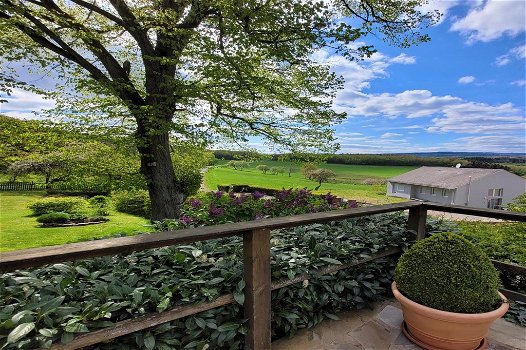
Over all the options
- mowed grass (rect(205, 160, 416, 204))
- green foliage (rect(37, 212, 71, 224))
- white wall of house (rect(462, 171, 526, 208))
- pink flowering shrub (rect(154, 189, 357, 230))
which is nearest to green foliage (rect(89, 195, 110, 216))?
green foliage (rect(37, 212, 71, 224))

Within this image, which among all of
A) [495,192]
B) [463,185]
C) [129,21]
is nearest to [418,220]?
[129,21]

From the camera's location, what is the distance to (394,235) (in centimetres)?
289

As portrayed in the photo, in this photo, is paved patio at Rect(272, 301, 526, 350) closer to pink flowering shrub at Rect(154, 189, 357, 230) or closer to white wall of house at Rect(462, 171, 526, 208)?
pink flowering shrub at Rect(154, 189, 357, 230)

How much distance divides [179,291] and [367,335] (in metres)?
1.42

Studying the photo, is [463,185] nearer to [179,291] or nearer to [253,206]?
[253,206]

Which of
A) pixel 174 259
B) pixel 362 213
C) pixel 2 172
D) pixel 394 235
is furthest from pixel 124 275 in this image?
pixel 2 172

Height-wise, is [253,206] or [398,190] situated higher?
[253,206]

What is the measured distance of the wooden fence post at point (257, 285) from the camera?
1.75m

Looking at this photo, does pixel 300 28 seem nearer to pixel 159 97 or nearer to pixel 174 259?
pixel 159 97

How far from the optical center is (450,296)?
6.35 feet

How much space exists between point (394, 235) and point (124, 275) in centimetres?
236

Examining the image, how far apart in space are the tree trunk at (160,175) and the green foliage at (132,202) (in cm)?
954

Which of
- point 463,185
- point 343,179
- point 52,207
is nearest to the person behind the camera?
point 52,207

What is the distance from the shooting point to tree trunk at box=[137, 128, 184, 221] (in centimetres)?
698
